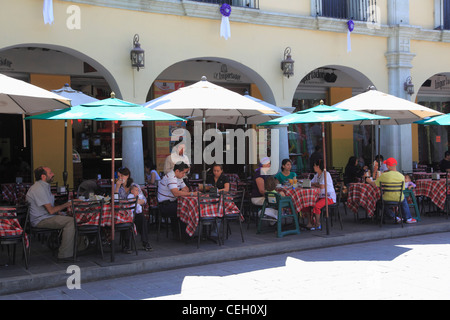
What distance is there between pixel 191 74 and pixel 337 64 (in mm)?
4191

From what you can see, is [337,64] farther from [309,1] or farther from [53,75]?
[53,75]

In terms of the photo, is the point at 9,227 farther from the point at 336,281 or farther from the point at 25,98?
the point at 336,281

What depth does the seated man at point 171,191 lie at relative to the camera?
8468mm

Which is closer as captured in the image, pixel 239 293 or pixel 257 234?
pixel 239 293

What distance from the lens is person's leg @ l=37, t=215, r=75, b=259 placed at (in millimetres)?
7230

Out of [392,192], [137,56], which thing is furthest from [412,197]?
[137,56]

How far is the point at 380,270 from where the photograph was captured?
22.3 feet

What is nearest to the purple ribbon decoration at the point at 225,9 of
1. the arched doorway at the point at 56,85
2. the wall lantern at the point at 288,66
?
the wall lantern at the point at 288,66

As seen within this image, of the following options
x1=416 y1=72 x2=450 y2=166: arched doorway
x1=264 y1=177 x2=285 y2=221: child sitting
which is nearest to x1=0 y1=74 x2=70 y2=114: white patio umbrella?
x1=264 y1=177 x2=285 y2=221: child sitting

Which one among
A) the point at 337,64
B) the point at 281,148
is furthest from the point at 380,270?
the point at 337,64

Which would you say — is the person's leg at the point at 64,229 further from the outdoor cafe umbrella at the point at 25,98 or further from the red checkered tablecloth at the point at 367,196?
the red checkered tablecloth at the point at 367,196

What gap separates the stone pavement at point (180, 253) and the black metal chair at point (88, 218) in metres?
0.40

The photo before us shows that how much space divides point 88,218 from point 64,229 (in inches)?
14.5

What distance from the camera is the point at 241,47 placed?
12.6 metres
